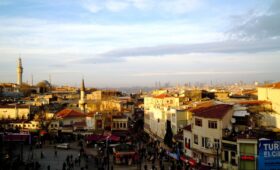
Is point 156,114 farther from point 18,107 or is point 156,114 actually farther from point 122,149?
point 18,107

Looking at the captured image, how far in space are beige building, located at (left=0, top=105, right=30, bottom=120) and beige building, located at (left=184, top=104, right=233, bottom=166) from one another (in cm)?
4645

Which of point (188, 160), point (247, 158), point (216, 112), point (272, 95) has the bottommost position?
point (188, 160)

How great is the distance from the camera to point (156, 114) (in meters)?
59.8

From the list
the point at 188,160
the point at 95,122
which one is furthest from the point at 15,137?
the point at 188,160

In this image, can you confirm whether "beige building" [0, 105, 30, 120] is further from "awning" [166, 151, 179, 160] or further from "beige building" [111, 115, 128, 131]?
"awning" [166, 151, 179, 160]

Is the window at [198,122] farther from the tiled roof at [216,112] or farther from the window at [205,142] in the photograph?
the window at [205,142]

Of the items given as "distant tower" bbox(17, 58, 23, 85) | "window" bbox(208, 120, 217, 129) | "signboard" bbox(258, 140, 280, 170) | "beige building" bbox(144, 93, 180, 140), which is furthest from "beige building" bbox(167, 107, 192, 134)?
"distant tower" bbox(17, 58, 23, 85)

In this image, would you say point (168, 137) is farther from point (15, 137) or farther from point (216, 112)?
point (15, 137)

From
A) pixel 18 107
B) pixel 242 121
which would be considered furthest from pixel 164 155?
pixel 18 107

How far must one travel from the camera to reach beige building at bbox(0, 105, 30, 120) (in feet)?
248

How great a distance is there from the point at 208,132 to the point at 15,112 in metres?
51.4

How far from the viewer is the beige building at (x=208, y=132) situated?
33125 mm

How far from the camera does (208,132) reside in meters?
34.4

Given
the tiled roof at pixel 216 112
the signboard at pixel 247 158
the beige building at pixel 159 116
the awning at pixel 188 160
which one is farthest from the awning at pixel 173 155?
the signboard at pixel 247 158
